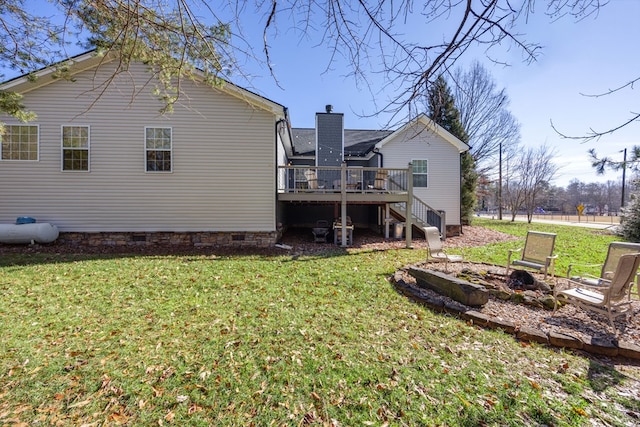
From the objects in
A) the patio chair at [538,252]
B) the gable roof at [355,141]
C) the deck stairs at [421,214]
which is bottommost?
the patio chair at [538,252]

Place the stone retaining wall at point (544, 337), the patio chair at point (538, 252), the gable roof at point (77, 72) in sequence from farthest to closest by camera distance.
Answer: the gable roof at point (77, 72) < the patio chair at point (538, 252) < the stone retaining wall at point (544, 337)

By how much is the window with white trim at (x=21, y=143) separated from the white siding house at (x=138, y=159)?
0.03 m

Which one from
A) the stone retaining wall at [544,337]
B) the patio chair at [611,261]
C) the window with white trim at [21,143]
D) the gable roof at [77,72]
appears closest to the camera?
the stone retaining wall at [544,337]

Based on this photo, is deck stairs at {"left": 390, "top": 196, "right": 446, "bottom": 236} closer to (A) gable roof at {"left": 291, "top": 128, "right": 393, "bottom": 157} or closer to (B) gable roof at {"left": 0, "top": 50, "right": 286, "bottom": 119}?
(A) gable roof at {"left": 291, "top": 128, "right": 393, "bottom": 157}

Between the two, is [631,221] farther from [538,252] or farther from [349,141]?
[349,141]

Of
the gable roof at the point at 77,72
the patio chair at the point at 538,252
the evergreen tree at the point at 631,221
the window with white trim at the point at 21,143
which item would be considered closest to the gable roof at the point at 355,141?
the gable roof at the point at 77,72

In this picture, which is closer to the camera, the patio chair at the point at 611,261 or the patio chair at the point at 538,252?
the patio chair at the point at 611,261

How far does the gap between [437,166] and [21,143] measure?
1673 centimetres

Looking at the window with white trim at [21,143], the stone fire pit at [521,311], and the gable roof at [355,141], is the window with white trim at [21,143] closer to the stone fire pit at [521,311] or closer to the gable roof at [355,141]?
the gable roof at [355,141]

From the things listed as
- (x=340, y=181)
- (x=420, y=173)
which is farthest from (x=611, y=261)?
(x=420, y=173)

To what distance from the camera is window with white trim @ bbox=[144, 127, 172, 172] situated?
30.9ft

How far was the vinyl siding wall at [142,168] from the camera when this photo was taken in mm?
9086

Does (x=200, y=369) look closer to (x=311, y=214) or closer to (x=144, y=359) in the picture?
(x=144, y=359)

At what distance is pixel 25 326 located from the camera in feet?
12.0
